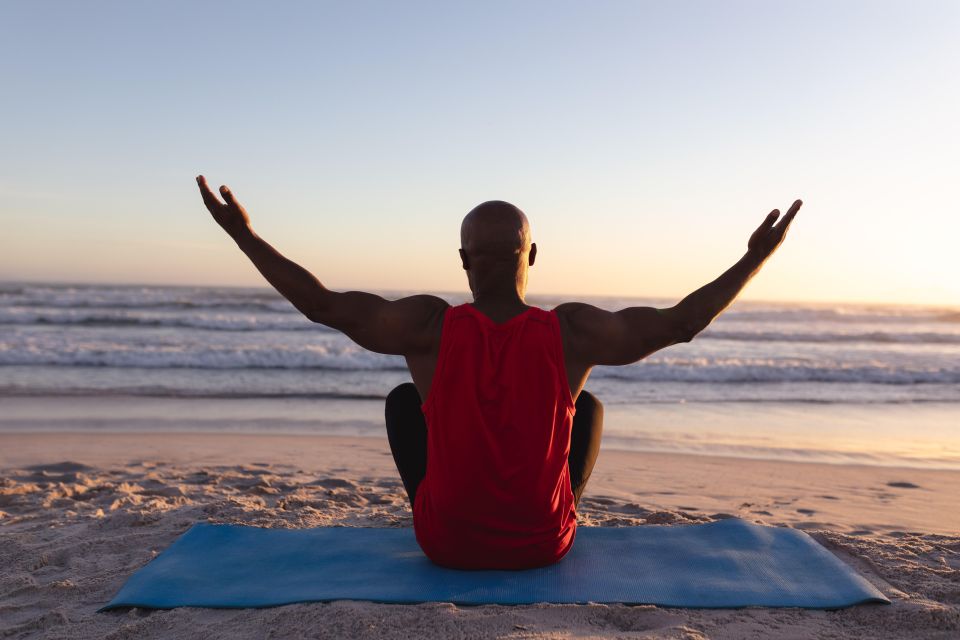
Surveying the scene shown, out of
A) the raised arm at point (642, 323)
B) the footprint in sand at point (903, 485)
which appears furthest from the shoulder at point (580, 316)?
the footprint in sand at point (903, 485)

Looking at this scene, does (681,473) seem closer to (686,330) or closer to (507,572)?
(507,572)

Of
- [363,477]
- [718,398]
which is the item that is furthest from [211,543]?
[718,398]

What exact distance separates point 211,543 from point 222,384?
25.8 ft

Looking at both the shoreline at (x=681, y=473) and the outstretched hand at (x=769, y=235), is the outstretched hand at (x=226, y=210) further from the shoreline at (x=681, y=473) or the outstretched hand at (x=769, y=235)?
the shoreline at (x=681, y=473)

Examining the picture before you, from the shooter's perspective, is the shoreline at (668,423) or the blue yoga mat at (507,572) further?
the shoreline at (668,423)

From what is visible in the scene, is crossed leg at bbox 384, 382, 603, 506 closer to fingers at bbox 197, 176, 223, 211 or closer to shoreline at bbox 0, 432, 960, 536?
fingers at bbox 197, 176, 223, 211

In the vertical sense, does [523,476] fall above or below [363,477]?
above

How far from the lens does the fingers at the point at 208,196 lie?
2.57 m

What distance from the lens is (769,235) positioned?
2752mm

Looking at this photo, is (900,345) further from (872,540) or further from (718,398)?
(872,540)

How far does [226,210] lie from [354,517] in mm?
2188

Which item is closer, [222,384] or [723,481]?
[723,481]

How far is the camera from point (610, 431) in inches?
309

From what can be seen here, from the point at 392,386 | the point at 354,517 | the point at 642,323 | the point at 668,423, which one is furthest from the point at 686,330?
the point at 392,386
